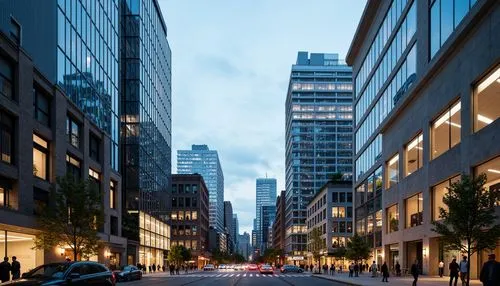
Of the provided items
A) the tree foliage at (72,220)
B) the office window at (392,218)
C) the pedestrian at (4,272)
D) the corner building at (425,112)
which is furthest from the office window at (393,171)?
the pedestrian at (4,272)

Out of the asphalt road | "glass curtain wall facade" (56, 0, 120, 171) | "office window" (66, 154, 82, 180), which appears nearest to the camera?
the asphalt road

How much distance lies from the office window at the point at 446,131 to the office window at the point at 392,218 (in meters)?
14.7

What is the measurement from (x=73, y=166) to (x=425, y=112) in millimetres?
29586

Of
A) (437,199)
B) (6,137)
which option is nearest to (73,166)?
(6,137)

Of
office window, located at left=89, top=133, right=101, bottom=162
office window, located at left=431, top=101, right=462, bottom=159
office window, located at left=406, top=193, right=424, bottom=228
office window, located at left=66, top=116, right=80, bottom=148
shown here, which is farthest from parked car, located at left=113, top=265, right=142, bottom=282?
office window, located at left=431, top=101, right=462, bottom=159

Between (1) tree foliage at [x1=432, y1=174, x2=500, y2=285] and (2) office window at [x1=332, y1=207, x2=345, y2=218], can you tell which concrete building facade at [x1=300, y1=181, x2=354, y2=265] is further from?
(1) tree foliage at [x1=432, y1=174, x2=500, y2=285]

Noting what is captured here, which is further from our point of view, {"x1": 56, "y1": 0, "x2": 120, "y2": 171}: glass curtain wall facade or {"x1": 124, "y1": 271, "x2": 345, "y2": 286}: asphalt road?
{"x1": 56, "y1": 0, "x2": 120, "y2": 171}: glass curtain wall facade

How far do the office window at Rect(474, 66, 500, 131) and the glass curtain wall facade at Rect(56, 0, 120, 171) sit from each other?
30.0 metres

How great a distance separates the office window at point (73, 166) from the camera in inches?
1809

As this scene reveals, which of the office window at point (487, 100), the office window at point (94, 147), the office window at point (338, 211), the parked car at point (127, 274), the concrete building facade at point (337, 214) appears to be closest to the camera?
the office window at point (487, 100)

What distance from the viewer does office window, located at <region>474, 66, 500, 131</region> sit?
107 ft

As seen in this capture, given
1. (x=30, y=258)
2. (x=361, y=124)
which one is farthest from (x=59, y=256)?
(x=361, y=124)

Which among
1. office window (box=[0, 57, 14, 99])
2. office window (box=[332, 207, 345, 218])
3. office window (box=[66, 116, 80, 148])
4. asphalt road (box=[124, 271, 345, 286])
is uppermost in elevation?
office window (box=[0, 57, 14, 99])

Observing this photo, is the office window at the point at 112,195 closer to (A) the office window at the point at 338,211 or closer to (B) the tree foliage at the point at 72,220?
(B) the tree foliage at the point at 72,220
